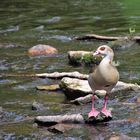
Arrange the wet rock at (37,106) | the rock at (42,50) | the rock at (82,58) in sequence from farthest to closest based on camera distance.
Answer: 1. the rock at (42,50)
2. the rock at (82,58)
3. the wet rock at (37,106)

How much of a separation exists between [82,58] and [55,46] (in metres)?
2.91

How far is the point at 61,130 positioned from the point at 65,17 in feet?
48.5

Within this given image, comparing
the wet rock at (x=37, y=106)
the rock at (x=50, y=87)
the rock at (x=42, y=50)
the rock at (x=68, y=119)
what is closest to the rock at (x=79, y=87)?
the rock at (x=50, y=87)

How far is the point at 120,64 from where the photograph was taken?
1302cm

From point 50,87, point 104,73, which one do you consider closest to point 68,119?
point 104,73

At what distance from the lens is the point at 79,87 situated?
10180 millimetres

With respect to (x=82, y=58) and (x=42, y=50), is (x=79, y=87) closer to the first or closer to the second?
(x=82, y=58)

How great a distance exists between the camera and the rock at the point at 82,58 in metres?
13.2

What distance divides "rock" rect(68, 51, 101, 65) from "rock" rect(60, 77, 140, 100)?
2.65 metres

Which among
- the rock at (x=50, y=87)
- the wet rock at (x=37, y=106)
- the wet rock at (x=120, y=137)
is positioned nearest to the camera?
the wet rock at (x=120, y=137)

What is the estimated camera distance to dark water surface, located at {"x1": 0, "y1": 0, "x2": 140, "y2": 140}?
8.24m

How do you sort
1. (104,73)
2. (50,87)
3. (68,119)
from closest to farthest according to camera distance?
(104,73), (68,119), (50,87)

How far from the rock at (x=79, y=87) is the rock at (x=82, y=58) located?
265 centimetres

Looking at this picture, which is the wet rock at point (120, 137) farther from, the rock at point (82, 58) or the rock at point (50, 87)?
the rock at point (82, 58)
